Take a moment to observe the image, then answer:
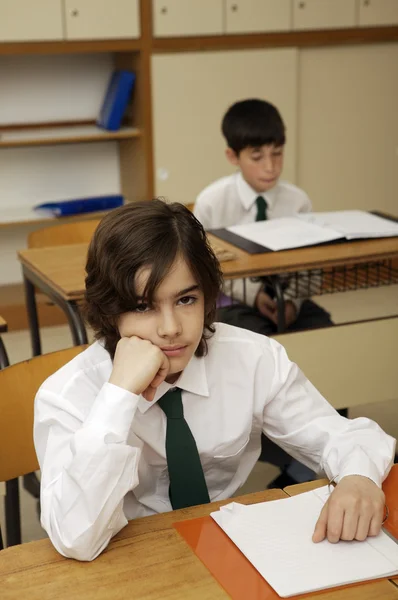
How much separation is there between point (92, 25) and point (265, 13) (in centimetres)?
92

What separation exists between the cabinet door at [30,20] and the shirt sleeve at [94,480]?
10.2 ft

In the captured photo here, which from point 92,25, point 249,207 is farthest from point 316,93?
point 249,207

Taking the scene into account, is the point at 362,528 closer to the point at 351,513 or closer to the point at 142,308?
the point at 351,513

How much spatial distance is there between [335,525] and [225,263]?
144cm

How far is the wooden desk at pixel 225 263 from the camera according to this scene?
2.40 metres

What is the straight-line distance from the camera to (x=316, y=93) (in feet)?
15.5

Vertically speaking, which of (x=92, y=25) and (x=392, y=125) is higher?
(x=92, y=25)

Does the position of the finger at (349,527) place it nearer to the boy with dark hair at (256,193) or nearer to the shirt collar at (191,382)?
the shirt collar at (191,382)

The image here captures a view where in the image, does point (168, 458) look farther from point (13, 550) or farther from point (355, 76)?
point (355, 76)

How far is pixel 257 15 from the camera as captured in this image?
441cm

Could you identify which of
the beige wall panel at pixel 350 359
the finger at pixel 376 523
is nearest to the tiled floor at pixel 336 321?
the beige wall panel at pixel 350 359

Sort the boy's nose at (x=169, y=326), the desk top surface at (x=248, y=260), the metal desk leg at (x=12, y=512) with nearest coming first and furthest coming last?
the boy's nose at (x=169, y=326) < the metal desk leg at (x=12, y=512) < the desk top surface at (x=248, y=260)

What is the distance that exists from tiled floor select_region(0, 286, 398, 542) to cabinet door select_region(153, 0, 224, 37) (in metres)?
1.52

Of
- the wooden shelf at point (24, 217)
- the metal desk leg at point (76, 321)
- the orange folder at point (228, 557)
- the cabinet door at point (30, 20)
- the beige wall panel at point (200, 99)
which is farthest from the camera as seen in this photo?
the beige wall panel at point (200, 99)
